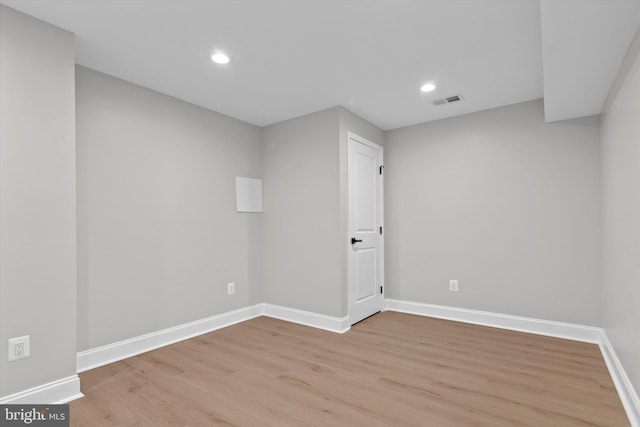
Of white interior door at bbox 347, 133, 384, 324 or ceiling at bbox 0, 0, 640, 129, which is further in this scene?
white interior door at bbox 347, 133, 384, 324

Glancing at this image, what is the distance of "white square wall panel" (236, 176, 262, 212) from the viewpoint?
13.2 feet

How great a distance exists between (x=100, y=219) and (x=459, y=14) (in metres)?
3.06

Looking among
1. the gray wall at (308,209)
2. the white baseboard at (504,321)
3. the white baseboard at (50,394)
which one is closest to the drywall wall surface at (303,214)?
the gray wall at (308,209)

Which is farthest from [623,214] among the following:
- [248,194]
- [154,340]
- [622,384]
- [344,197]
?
[154,340]

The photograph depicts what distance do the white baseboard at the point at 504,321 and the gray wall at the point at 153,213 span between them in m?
2.02

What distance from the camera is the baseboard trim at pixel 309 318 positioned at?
3578 mm

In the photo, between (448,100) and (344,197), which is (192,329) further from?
(448,100)

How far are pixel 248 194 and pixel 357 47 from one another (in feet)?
7.38

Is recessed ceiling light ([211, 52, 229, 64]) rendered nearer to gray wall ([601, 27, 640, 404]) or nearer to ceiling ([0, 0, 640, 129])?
ceiling ([0, 0, 640, 129])

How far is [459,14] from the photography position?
6.87ft

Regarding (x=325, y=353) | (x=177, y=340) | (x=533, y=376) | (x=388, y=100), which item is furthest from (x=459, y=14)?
(x=177, y=340)

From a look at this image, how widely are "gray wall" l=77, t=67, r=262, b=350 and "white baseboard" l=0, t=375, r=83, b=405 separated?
0.50 meters
